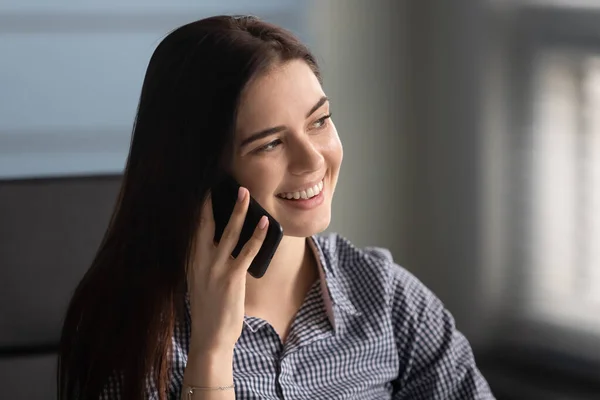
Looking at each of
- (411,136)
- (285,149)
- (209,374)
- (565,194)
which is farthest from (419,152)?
(209,374)

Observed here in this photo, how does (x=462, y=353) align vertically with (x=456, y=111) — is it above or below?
below

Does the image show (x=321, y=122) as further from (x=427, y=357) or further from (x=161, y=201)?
(x=427, y=357)

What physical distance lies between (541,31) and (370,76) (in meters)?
0.53

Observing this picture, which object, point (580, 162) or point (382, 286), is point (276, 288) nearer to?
point (382, 286)

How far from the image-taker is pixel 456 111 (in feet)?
6.97

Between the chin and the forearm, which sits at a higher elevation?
the chin

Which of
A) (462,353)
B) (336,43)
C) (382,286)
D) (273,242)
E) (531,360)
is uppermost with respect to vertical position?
(336,43)

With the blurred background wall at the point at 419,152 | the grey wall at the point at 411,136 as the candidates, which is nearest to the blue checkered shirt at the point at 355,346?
the blurred background wall at the point at 419,152

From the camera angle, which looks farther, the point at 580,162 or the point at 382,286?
the point at 580,162

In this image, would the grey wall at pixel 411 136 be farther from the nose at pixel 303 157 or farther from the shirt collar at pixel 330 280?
the nose at pixel 303 157

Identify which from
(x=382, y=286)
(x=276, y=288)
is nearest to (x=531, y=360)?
(x=382, y=286)

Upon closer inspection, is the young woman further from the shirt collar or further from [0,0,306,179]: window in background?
[0,0,306,179]: window in background

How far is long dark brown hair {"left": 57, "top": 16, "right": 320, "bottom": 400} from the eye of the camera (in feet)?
4.11

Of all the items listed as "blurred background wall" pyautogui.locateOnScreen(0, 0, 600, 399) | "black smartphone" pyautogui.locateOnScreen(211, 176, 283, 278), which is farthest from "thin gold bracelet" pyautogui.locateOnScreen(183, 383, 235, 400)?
"blurred background wall" pyautogui.locateOnScreen(0, 0, 600, 399)
